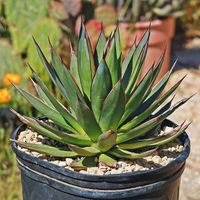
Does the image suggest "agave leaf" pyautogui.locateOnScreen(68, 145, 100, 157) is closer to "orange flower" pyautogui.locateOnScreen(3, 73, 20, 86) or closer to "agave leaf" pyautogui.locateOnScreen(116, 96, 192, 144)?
"agave leaf" pyautogui.locateOnScreen(116, 96, 192, 144)

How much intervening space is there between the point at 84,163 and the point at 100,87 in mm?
247

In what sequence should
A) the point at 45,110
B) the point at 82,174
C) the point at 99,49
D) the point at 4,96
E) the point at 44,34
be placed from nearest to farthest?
the point at 82,174, the point at 45,110, the point at 99,49, the point at 4,96, the point at 44,34

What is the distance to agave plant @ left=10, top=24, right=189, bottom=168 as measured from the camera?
1818mm

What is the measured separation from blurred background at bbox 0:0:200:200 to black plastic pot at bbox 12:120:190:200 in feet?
4.01

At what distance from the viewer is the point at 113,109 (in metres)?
1.83

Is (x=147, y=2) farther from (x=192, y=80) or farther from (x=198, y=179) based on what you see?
(x=198, y=179)

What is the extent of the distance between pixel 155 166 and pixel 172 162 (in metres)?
0.10

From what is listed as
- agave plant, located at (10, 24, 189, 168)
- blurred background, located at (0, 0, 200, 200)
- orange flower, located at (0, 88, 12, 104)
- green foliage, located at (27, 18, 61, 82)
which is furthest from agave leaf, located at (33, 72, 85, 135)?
green foliage, located at (27, 18, 61, 82)

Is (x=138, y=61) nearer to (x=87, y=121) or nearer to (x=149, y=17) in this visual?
(x=87, y=121)

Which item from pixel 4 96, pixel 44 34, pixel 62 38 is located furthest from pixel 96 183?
pixel 62 38

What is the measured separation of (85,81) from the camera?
194 centimetres

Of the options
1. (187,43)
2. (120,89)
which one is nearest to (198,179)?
(120,89)

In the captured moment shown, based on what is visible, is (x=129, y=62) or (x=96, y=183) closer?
(x=96, y=183)

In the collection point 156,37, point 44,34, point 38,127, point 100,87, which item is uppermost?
point 100,87
